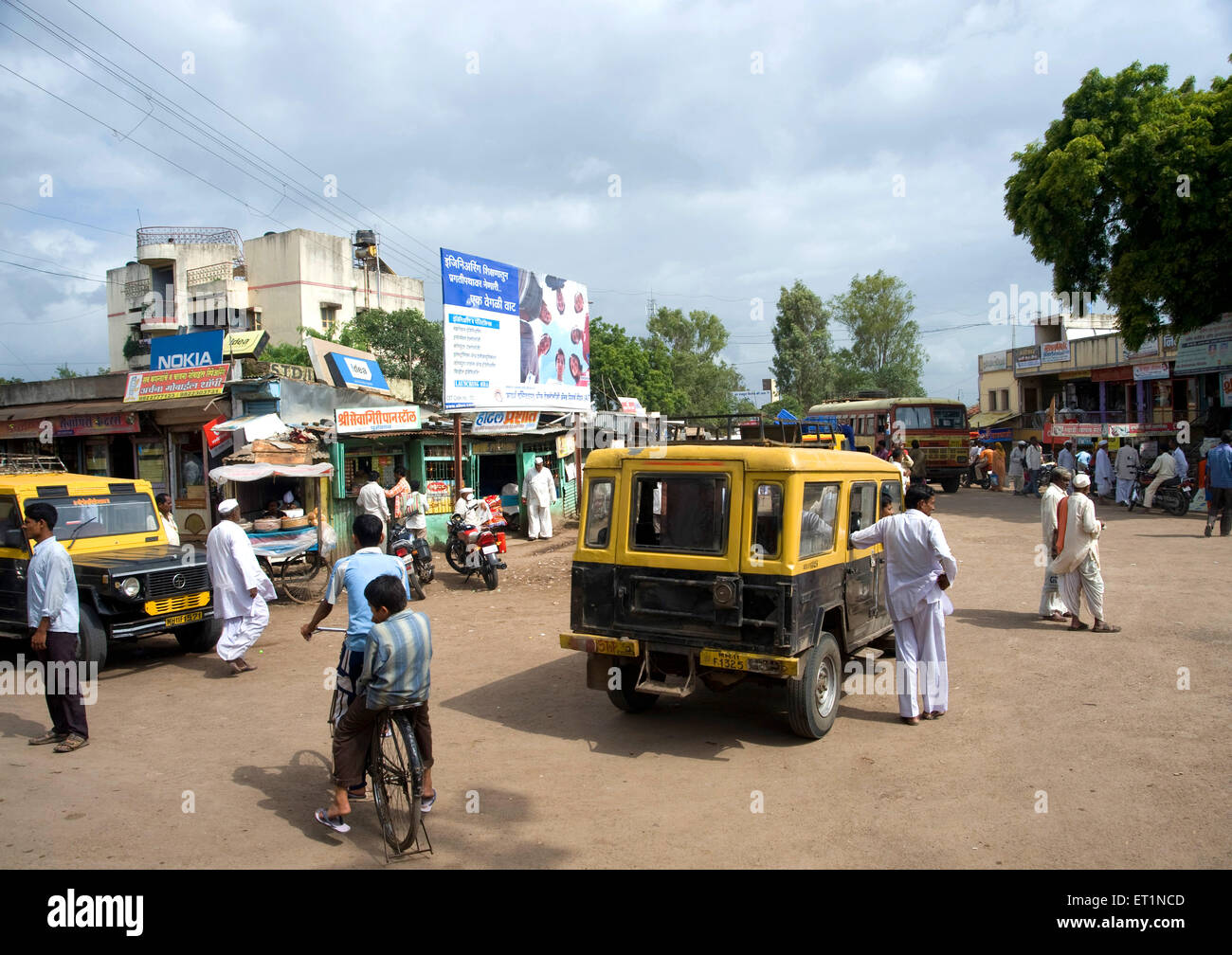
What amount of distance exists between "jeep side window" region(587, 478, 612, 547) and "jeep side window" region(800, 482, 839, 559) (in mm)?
1389

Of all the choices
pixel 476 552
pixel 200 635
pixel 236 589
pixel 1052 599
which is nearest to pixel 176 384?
pixel 476 552

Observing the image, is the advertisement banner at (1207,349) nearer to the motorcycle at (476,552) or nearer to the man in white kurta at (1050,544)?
the man in white kurta at (1050,544)

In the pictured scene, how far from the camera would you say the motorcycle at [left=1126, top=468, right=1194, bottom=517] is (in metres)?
17.3

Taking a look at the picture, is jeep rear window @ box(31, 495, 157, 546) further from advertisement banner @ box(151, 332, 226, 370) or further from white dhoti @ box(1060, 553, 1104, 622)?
white dhoti @ box(1060, 553, 1104, 622)

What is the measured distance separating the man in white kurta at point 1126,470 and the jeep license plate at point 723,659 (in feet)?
56.7

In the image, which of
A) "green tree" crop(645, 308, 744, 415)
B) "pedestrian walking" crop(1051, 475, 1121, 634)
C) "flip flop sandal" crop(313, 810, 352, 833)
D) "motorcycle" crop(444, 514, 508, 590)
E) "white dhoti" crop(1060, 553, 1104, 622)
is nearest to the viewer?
"flip flop sandal" crop(313, 810, 352, 833)

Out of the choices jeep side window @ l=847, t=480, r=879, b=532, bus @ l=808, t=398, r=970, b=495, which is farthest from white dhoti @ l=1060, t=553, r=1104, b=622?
bus @ l=808, t=398, r=970, b=495

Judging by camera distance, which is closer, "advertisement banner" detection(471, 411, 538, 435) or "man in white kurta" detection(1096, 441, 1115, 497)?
"advertisement banner" detection(471, 411, 538, 435)

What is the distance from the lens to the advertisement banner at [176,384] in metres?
14.0

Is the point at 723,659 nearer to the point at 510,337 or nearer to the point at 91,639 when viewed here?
the point at 91,639

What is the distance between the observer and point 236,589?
7914 millimetres

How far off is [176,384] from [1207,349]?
27.1 m

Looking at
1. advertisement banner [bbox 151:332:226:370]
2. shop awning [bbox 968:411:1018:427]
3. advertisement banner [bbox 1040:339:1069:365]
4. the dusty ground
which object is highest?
advertisement banner [bbox 1040:339:1069:365]

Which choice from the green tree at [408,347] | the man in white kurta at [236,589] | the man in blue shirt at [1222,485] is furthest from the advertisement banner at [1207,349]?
the green tree at [408,347]
